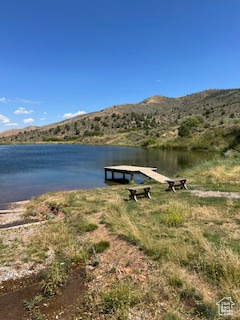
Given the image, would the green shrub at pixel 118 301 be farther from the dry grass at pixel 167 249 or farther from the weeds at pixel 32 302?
the weeds at pixel 32 302

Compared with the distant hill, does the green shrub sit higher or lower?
lower

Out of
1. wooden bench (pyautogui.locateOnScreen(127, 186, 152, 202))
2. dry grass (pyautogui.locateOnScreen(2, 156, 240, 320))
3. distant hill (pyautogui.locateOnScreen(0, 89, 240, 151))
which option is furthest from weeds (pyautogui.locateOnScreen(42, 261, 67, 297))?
distant hill (pyautogui.locateOnScreen(0, 89, 240, 151))

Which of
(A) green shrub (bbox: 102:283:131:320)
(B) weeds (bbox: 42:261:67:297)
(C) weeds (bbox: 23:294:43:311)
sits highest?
(A) green shrub (bbox: 102:283:131:320)

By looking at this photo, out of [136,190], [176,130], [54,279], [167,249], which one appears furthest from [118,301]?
[176,130]

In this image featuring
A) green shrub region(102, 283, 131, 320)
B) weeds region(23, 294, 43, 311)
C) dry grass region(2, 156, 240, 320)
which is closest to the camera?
green shrub region(102, 283, 131, 320)

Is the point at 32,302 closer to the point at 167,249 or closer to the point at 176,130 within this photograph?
the point at 167,249

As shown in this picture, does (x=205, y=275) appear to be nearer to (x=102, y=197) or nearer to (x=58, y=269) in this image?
(x=58, y=269)

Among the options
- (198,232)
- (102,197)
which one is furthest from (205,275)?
(102,197)

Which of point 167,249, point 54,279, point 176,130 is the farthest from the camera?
point 176,130

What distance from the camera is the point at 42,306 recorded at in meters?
4.98

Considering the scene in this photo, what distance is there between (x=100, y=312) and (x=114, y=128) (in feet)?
335

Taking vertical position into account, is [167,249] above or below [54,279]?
above

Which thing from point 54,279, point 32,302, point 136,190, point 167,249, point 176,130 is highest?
point 176,130

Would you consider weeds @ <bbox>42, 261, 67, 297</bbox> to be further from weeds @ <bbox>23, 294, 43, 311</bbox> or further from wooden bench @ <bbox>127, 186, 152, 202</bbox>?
wooden bench @ <bbox>127, 186, 152, 202</bbox>
